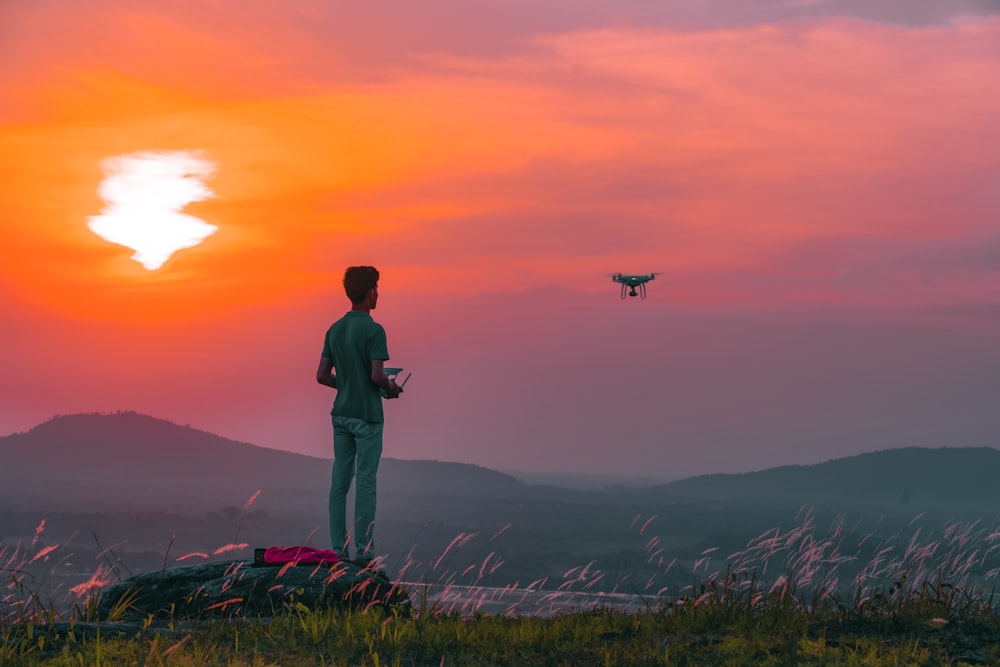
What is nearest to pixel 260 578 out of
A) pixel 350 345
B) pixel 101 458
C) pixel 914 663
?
pixel 350 345

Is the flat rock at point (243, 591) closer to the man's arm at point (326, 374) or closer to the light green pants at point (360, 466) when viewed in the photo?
the light green pants at point (360, 466)

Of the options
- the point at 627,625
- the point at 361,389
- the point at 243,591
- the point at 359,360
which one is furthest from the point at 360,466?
the point at 627,625

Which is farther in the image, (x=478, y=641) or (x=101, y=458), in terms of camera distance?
(x=101, y=458)

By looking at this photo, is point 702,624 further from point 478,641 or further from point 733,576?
point 478,641

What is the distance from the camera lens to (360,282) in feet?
35.9

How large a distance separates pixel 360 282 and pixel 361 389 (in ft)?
3.45

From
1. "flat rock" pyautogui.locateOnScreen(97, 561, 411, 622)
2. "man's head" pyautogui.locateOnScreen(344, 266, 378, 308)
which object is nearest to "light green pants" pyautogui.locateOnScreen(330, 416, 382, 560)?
"flat rock" pyautogui.locateOnScreen(97, 561, 411, 622)

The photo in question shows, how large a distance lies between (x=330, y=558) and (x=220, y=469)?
180 m

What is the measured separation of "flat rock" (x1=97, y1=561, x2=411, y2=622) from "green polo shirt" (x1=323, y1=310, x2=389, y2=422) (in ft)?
5.17

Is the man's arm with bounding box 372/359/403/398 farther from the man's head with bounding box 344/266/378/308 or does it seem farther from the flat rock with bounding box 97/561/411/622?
the flat rock with bounding box 97/561/411/622

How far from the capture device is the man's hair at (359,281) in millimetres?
10930

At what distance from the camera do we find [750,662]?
760cm

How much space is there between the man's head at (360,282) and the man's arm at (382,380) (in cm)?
70

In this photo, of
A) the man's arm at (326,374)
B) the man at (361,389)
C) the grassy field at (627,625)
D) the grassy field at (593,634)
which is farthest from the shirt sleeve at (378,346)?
the grassy field at (593,634)
